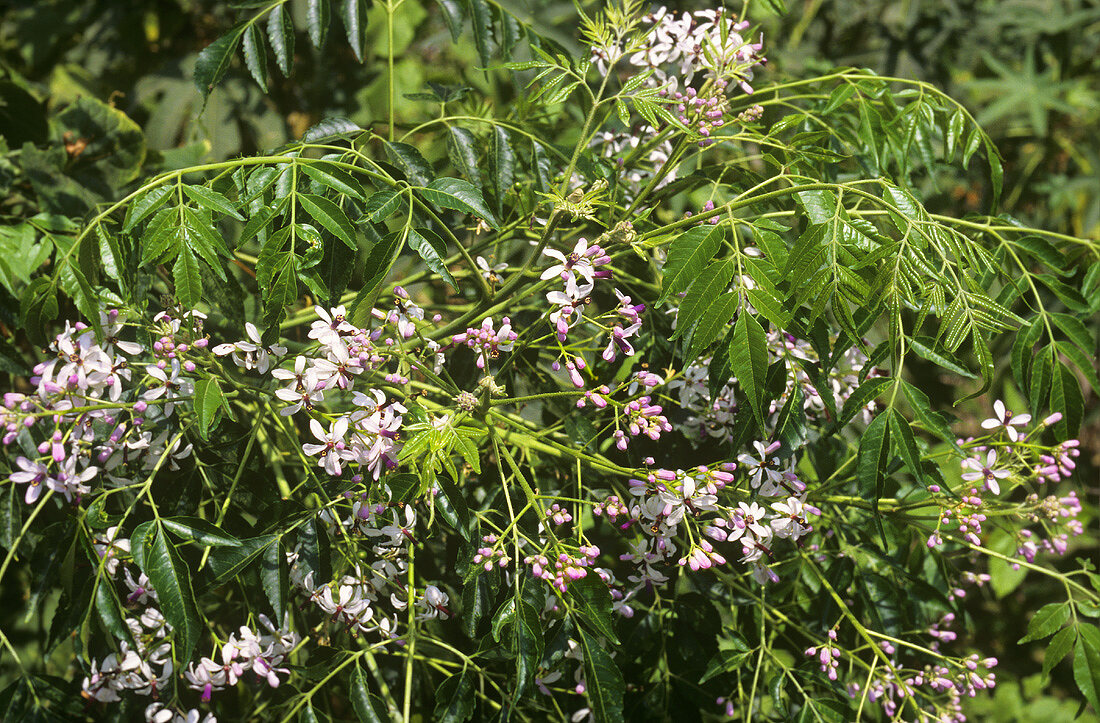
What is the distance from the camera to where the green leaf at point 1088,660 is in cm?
99

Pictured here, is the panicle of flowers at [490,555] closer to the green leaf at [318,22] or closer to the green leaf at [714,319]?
the green leaf at [714,319]

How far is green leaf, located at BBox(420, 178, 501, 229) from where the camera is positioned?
854 millimetres

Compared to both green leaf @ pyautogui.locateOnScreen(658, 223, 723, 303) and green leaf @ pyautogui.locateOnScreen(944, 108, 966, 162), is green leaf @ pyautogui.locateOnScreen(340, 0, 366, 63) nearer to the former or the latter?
green leaf @ pyautogui.locateOnScreen(658, 223, 723, 303)

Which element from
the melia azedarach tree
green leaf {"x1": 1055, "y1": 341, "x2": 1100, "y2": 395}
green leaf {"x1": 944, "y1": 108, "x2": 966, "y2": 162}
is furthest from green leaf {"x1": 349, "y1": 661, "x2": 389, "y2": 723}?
green leaf {"x1": 944, "y1": 108, "x2": 966, "y2": 162}

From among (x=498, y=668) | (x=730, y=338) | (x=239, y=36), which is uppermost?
(x=239, y=36)

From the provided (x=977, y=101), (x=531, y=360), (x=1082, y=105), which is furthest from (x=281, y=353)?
(x=1082, y=105)

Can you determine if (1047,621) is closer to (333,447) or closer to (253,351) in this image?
(333,447)

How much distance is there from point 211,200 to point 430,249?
233 mm

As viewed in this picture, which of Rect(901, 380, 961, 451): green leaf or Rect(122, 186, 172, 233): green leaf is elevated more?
Rect(122, 186, 172, 233): green leaf

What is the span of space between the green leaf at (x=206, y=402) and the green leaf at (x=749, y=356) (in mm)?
517

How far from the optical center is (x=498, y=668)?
1.09 m

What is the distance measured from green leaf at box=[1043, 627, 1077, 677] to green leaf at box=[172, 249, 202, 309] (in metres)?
1.06

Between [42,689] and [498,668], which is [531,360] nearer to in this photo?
[498,668]

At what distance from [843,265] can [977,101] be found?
109 inches
